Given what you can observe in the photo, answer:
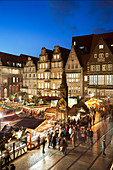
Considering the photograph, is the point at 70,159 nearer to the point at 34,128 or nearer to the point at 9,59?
the point at 34,128

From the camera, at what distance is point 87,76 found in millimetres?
38812

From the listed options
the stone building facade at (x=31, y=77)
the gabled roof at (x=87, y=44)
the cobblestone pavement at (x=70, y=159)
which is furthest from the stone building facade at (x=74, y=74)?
the cobblestone pavement at (x=70, y=159)

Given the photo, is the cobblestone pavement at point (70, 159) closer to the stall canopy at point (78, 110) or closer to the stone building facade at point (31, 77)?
the stall canopy at point (78, 110)

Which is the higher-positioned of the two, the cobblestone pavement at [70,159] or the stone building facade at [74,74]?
the stone building facade at [74,74]

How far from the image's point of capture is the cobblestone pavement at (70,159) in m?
10.2

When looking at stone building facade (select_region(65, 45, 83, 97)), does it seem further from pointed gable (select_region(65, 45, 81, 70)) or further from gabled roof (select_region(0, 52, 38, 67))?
gabled roof (select_region(0, 52, 38, 67))

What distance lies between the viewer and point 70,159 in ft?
36.8

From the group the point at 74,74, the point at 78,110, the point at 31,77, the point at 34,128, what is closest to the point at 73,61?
the point at 74,74

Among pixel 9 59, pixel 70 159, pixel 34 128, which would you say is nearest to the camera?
pixel 70 159

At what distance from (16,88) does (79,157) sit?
43528 mm

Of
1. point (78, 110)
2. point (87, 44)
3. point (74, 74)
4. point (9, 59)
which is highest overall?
point (87, 44)

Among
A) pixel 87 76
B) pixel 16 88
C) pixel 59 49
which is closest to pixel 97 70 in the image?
pixel 87 76

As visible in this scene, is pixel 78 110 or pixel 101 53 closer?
pixel 78 110

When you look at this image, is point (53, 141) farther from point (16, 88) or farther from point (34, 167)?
point (16, 88)
